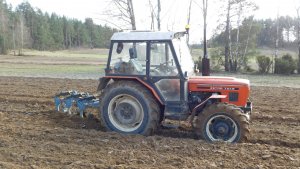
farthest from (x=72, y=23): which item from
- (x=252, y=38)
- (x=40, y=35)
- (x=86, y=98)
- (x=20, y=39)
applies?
(x=86, y=98)

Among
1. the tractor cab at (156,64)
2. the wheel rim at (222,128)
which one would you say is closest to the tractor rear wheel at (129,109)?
the tractor cab at (156,64)

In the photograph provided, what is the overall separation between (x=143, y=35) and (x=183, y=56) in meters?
0.94

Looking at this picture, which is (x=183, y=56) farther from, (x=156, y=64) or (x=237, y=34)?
(x=237, y=34)

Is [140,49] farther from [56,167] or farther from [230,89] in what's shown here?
[56,167]

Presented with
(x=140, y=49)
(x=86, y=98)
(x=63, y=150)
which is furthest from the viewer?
(x=86, y=98)

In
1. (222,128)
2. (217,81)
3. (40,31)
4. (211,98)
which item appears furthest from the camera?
(40,31)

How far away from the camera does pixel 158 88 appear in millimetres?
6914

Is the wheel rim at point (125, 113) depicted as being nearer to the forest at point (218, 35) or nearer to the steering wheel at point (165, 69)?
the steering wheel at point (165, 69)

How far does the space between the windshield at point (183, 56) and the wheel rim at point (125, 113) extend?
1.18m

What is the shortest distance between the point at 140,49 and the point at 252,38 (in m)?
23.7

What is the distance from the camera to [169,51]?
6746mm

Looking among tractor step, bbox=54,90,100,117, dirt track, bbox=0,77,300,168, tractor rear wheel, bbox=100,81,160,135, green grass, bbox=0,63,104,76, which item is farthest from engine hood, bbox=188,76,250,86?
green grass, bbox=0,63,104,76

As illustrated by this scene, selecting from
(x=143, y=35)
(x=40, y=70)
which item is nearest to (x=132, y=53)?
(x=143, y=35)

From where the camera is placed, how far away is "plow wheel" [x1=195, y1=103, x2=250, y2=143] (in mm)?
6320
